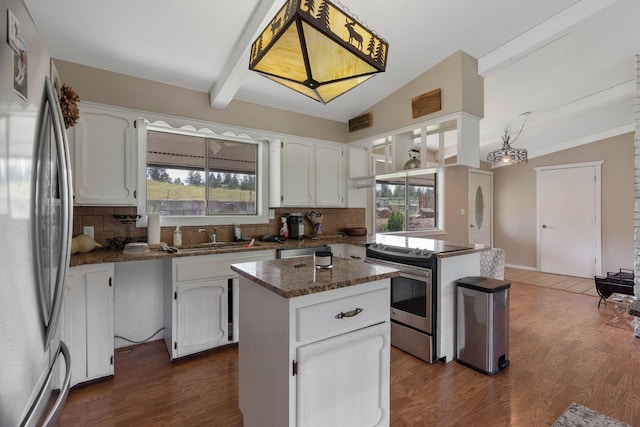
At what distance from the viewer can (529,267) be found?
240 inches

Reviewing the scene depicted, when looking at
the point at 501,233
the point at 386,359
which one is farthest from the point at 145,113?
the point at 501,233

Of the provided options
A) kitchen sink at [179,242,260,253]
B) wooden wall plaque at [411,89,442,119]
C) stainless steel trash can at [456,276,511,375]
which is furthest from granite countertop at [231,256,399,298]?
wooden wall plaque at [411,89,442,119]

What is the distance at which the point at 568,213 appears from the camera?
5.55m

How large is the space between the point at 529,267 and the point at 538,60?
445 centimetres

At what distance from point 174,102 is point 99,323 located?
201 cm

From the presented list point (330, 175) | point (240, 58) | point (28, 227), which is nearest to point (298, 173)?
point (330, 175)

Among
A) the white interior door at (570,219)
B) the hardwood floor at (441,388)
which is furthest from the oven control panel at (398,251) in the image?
the white interior door at (570,219)

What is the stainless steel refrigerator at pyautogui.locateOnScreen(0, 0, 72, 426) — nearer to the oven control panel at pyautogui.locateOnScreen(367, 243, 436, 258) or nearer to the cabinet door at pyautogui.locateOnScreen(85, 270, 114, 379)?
the cabinet door at pyautogui.locateOnScreen(85, 270, 114, 379)

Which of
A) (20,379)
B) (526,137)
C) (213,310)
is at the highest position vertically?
(526,137)

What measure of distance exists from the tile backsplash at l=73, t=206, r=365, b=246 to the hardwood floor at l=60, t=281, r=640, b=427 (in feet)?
3.38

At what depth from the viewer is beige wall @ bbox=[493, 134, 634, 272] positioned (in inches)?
195

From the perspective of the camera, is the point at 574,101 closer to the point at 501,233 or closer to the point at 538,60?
the point at 538,60

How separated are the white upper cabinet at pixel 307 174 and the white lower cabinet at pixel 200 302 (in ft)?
3.22

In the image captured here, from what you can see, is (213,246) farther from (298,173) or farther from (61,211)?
(61,211)
